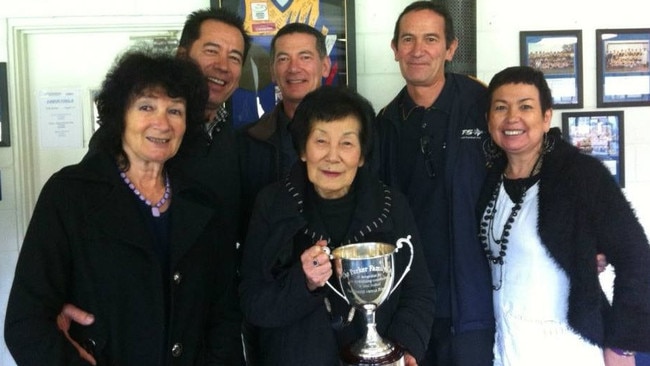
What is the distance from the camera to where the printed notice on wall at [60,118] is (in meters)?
2.77

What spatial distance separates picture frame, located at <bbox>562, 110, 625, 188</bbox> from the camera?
2.76m

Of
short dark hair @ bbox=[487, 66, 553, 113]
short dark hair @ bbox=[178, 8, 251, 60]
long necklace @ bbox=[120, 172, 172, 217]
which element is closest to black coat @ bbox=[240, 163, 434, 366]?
long necklace @ bbox=[120, 172, 172, 217]

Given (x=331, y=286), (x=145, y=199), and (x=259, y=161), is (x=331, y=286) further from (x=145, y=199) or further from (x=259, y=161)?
(x=259, y=161)

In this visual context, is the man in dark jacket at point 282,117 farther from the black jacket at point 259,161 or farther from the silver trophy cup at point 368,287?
the silver trophy cup at point 368,287

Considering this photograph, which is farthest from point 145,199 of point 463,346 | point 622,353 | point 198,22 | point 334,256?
point 622,353

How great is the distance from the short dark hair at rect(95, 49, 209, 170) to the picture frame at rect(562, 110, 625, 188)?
79.7 inches

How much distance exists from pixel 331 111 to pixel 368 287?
47 cm

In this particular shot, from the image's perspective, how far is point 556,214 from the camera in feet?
5.40

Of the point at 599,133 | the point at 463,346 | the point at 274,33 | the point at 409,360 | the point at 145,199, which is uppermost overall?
the point at 274,33

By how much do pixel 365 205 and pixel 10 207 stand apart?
2.05m

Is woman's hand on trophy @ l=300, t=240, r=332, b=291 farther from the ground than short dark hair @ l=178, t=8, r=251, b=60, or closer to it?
closer to it

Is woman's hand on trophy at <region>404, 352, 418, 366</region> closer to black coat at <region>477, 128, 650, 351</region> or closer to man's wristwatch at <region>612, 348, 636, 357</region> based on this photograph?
black coat at <region>477, 128, 650, 351</region>

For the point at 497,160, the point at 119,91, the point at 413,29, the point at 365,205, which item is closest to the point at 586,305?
the point at 497,160

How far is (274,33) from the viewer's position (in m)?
2.68
